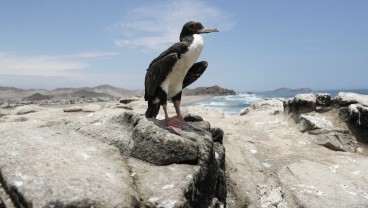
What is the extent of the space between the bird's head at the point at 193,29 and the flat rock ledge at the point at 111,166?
6.33 ft

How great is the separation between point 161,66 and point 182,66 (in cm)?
42

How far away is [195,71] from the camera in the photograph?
7.91 metres

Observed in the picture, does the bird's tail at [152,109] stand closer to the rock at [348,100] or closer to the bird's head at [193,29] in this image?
the bird's head at [193,29]

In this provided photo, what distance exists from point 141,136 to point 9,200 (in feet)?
8.39

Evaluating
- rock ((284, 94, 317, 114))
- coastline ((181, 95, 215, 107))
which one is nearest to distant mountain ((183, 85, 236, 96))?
coastline ((181, 95, 215, 107))

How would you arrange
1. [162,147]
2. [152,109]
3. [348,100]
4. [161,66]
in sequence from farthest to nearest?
[348,100] < [152,109] < [161,66] < [162,147]

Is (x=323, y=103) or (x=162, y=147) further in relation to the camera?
(x=323, y=103)

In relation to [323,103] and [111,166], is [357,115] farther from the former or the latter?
[111,166]

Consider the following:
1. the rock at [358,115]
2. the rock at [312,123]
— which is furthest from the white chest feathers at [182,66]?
the rock at [358,115]

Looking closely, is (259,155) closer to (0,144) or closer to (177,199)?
(177,199)

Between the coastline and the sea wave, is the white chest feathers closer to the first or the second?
the sea wave

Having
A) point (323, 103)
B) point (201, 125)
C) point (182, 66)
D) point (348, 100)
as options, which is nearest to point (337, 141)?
point (348, 100)

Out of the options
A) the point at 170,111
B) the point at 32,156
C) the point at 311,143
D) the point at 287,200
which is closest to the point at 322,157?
the point at 311,143

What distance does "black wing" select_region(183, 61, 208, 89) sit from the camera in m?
7.87
